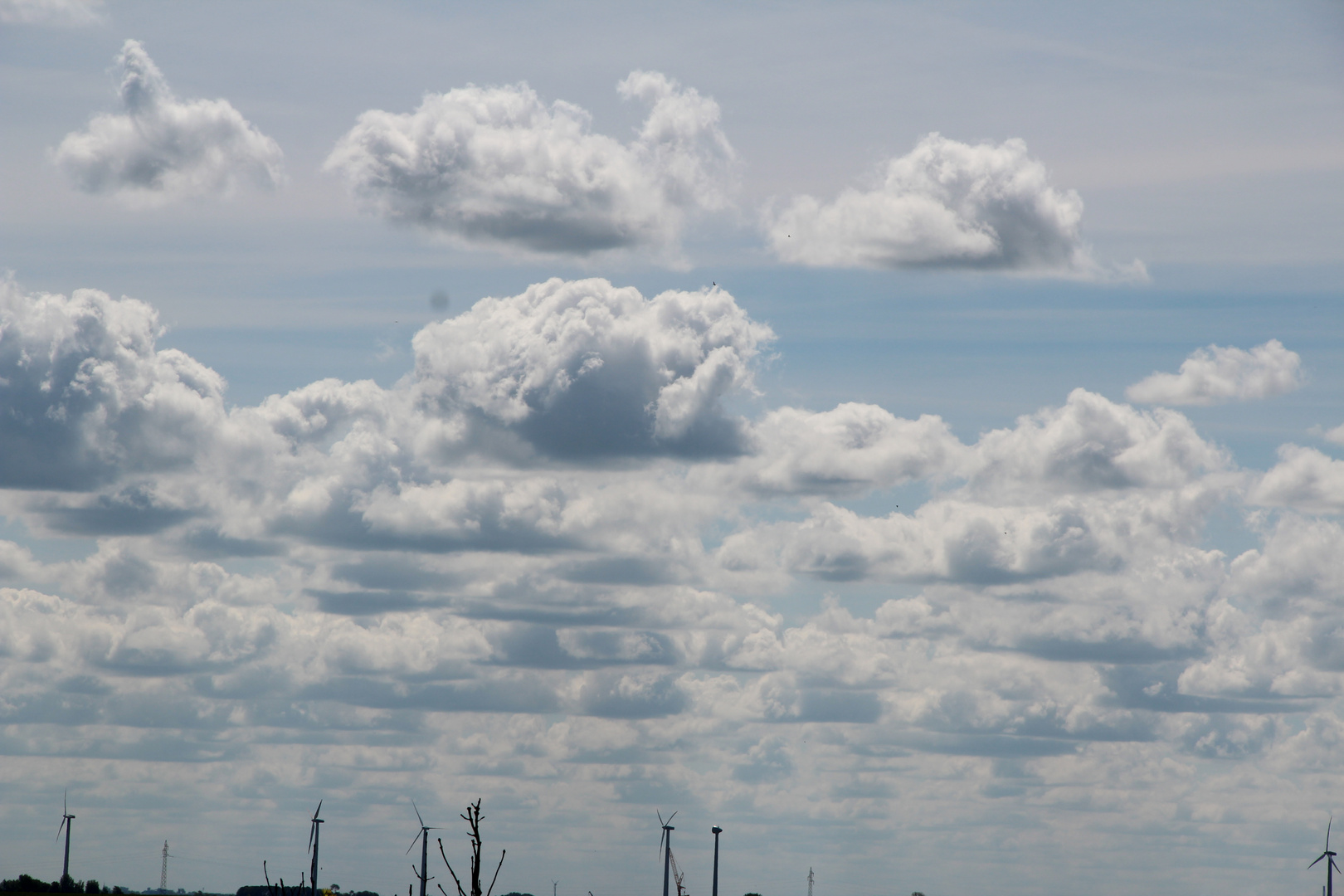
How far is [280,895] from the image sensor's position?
4547cm

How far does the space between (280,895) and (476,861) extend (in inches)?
441

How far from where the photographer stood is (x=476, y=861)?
37188 mm

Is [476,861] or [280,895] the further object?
[280,895]
